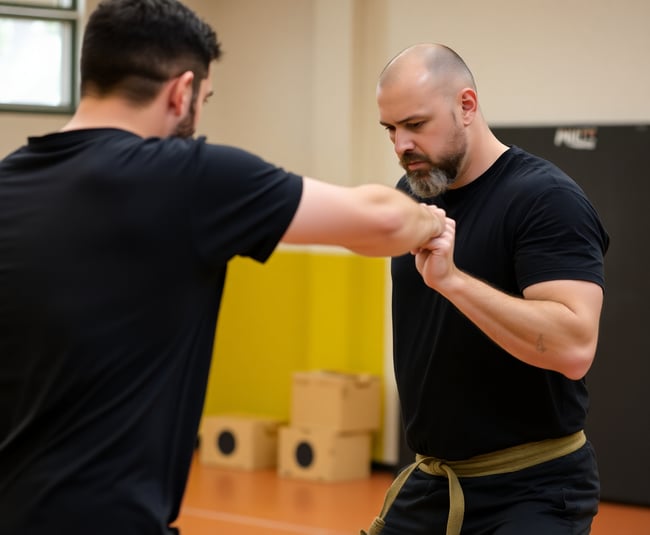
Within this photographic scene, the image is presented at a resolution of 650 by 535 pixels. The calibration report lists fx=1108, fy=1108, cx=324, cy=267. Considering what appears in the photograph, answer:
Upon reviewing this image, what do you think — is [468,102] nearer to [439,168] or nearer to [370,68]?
[439,168]

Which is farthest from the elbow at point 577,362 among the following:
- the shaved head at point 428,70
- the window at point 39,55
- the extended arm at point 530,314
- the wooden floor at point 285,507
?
the window at point 39,55

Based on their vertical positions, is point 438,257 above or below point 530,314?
above

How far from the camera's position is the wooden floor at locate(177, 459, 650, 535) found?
597 cm

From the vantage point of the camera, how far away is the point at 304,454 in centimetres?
727

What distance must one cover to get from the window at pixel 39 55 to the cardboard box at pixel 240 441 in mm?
2367

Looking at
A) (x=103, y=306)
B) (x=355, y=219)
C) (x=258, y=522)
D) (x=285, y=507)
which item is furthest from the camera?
(x=285, y=507)

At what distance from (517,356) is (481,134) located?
0.70 m

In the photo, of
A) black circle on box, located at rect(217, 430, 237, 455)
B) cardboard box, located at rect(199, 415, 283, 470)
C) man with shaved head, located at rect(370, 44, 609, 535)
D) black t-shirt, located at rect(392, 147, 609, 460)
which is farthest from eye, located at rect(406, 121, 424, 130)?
black circle on box, located at rect(217, 430, 237, 455)

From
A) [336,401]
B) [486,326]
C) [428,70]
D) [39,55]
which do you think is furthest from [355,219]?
[39,55]

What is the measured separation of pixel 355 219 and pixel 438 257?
516 mm

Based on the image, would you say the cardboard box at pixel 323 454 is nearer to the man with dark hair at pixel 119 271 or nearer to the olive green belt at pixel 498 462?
the olive green belt at pixel 498 462

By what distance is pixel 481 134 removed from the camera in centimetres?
302

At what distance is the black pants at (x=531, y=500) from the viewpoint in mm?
2699

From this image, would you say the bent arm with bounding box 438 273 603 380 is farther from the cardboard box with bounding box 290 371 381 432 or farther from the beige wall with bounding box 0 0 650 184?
the cardboard box with bounding box 290 371 381 432
